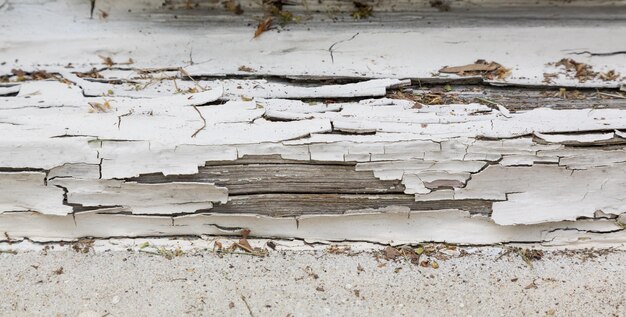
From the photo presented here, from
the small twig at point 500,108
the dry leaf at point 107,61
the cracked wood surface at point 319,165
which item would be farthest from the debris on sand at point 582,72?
→ the dry leaf at point 107,61

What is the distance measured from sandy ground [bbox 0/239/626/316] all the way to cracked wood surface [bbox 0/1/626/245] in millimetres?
68

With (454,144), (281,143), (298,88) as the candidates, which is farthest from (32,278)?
(454,144)

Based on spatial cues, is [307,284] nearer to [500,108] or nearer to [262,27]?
[500,108]

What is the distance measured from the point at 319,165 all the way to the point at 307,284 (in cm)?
26

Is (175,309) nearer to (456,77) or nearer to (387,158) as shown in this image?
(387,158)

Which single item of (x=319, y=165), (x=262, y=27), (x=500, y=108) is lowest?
(x=319, y=165)

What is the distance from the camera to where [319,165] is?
1.38 meters

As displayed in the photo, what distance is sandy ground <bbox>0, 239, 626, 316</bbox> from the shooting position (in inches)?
50.9

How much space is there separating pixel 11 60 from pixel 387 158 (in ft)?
3.54

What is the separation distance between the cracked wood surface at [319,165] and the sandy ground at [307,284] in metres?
0.07

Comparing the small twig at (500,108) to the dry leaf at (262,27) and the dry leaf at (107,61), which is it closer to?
the dry leaf at (262,27)

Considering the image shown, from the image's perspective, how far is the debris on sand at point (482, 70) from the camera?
1.62m

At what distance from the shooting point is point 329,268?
1.39 m

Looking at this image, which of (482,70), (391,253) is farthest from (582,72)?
(391,253)
